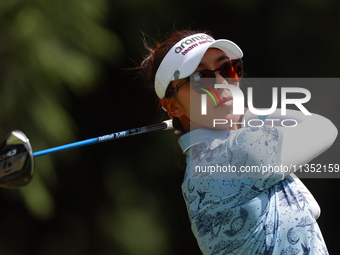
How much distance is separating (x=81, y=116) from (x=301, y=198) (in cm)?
152

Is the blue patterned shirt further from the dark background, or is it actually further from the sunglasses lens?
the dark background

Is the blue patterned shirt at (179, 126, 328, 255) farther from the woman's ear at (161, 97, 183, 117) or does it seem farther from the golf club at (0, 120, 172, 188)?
the golf club at (0, 120, 172, 188)

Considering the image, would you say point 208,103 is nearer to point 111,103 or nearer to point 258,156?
point 258,156

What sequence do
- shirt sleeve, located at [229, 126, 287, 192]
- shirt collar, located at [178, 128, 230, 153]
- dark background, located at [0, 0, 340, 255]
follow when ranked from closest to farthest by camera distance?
1. shirt sleeve, located at [229, 126, 287, 192]
2. shirt collar, located at [178, 128, 230, 153]
3. dark background, located at [0, 0, 340, 255]

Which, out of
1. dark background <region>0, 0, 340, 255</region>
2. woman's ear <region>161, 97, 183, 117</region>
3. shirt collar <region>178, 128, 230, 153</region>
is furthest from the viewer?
dark background <region>0, 0, 340, 255</region>

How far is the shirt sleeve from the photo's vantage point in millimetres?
834

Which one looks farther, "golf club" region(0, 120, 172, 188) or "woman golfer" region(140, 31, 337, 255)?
"golf club" region(0, 120, 172, 188)

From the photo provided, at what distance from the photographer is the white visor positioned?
3.28ft

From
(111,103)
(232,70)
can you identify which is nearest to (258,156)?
(232,70)

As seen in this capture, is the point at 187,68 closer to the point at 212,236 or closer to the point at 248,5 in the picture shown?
the point at 212,236

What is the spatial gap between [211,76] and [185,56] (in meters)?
0.10

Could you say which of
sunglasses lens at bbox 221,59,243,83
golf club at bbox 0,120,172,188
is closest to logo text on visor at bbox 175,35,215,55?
sunglasses lens at bbox 221,59,243,83

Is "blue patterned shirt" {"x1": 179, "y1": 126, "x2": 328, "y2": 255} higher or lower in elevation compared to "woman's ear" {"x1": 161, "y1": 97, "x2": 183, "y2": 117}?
Result: lower

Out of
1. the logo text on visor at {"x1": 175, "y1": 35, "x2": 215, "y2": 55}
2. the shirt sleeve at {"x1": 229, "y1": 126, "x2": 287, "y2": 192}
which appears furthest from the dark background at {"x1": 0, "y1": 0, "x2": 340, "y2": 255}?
the shirt sleeve at {"x1": 229, "y1": 126, "x2": 287, "y2": 192}
